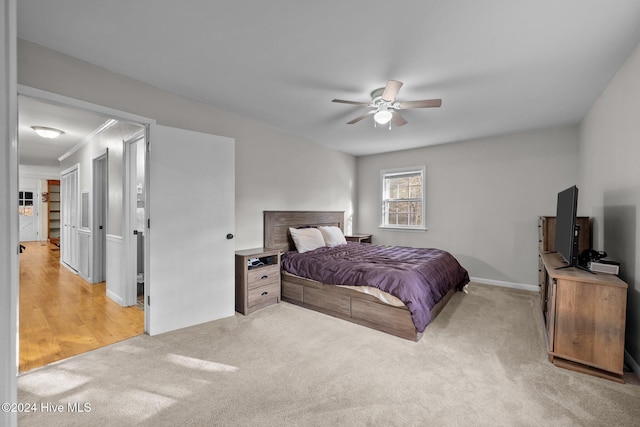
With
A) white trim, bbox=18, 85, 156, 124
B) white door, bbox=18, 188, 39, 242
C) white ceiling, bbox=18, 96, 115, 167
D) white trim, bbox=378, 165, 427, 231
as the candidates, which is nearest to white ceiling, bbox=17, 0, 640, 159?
white trim, bbox=18, 85, 156, 124

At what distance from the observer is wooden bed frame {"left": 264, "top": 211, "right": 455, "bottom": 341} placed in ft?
8.75

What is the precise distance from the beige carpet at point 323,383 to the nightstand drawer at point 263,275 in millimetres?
627

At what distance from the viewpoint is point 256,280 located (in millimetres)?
3350

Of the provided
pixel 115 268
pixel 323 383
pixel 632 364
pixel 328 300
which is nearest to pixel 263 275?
pixel 328 300

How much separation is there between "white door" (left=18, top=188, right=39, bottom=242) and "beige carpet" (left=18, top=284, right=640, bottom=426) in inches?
A: 417

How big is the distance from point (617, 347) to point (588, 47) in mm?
2230

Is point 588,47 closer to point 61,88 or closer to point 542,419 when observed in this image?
point 542,419

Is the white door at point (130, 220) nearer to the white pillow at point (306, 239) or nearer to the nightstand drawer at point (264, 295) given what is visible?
the nightstand drawer at point (264, 295)

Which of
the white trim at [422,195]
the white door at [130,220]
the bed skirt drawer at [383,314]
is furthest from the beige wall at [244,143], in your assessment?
the bed skirt drawer at [383,314]

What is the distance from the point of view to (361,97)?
301 centimetres

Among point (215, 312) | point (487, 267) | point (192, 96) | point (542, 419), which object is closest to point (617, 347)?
point (542, 419)

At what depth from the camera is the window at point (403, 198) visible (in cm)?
535

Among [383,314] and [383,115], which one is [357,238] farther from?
[383,115]

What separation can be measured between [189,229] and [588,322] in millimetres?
3578
